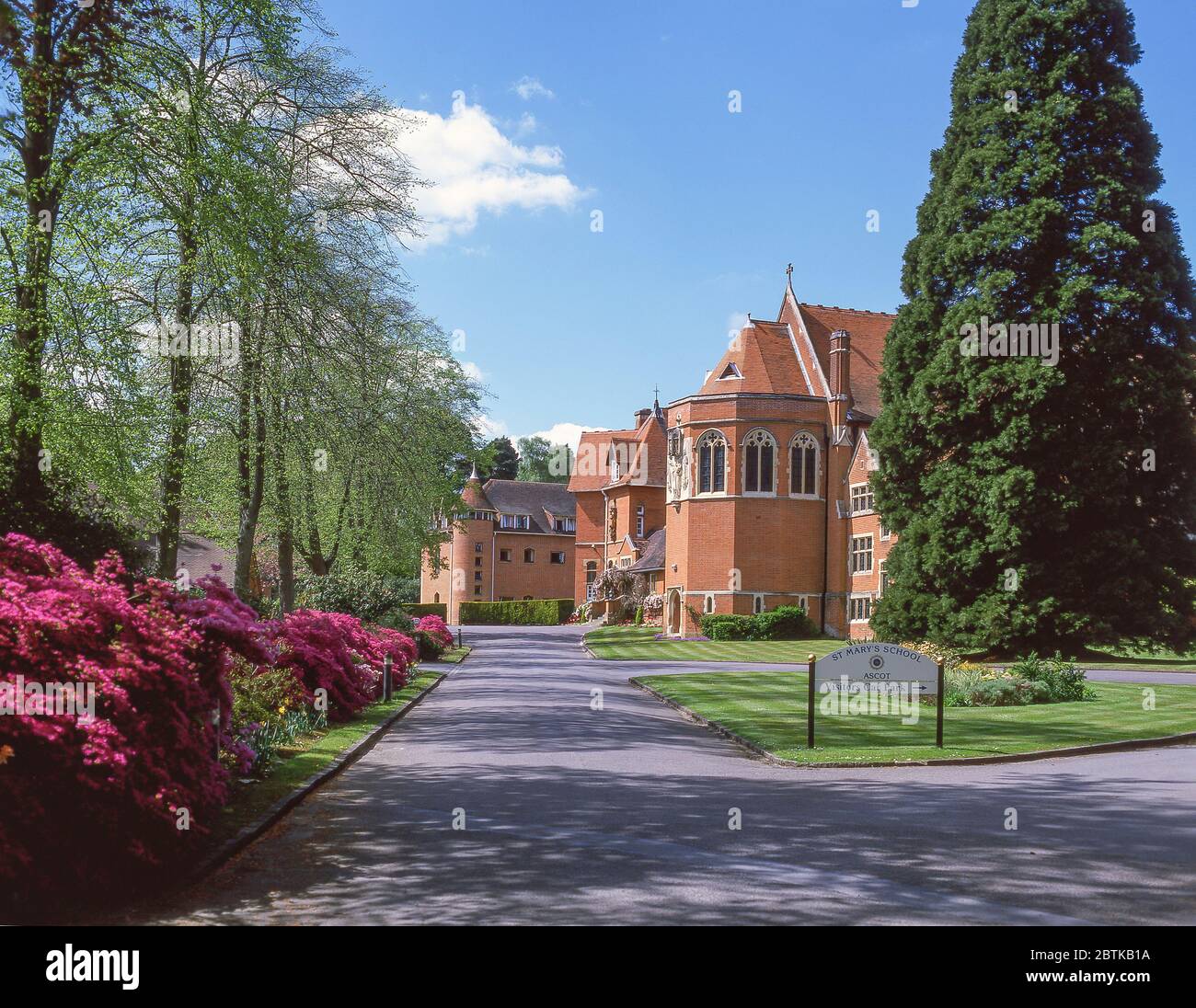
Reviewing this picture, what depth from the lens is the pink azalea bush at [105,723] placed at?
21.2ft

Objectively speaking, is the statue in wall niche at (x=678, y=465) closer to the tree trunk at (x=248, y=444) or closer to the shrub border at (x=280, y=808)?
the tree trunk at (x=248, y=444)

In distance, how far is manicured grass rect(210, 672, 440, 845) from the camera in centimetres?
898

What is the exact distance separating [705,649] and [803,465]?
14.1 metres

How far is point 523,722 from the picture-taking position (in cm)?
1770

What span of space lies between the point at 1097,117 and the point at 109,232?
27.4m

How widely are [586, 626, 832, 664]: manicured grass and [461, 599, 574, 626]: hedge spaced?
105 ft

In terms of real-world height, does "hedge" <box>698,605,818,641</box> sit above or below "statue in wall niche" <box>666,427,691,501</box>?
below

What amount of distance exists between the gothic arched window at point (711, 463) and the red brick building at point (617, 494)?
853 inches

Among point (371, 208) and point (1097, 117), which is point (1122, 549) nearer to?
point (1097, 117)

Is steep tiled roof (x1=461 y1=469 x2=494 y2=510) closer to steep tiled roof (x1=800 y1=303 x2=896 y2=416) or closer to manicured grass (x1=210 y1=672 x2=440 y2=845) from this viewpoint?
steep tiled roof (x1=800 y1=303 x2=896 y2=416)

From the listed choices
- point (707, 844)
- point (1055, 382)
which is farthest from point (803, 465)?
point (707, 844)

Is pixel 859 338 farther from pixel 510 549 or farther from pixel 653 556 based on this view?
pixel 510 549

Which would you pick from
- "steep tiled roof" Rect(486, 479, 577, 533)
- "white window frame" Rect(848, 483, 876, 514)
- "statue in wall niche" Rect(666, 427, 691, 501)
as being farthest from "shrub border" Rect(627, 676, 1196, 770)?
"steep tiled roof" Rect(486, 479, 577, 533)

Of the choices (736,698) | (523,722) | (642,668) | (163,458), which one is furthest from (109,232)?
(642,668)
